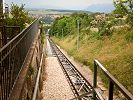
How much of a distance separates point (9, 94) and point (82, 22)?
152 feet

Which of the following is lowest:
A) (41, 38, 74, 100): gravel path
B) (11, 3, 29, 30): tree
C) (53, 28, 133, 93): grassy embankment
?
(41, 38, 74, 100): gravel path

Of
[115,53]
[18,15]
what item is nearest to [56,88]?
[18,15]

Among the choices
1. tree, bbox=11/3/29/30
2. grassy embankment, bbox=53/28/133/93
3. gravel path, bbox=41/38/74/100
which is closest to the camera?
gravel path, bbox=41/38/74/100

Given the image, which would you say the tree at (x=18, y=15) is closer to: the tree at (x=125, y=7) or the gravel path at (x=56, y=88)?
the gravel path at (x=56, y=88)

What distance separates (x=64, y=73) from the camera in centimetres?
2342

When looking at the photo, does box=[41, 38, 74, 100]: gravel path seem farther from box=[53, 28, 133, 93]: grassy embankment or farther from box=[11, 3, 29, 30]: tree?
box=[11, 3, 29, 30]: tree

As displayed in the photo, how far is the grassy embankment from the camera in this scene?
59.8ft

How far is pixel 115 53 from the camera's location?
25.8 metres

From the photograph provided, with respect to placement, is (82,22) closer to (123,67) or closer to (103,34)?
(103,34)

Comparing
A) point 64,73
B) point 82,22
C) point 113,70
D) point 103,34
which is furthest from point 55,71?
point 82,22

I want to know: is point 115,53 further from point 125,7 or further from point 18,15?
point 18,15

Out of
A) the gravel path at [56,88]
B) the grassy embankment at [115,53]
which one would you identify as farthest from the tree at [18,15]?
the grassy embankment at [115,53]

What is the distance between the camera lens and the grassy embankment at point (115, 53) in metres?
18.2

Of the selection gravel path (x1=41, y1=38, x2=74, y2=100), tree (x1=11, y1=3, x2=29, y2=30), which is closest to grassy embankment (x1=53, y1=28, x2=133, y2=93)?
gravel path (x1=41, y1=38, x2=74, y2=100)
